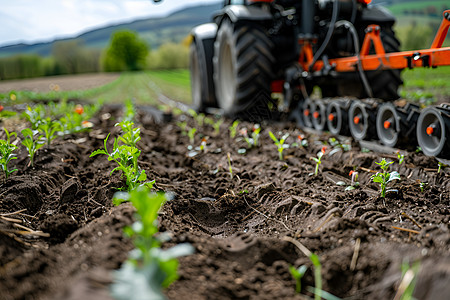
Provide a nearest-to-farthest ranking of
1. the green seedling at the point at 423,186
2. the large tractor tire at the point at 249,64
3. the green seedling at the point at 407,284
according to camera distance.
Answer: the green seedling at the point at 407,284, the green seedling at the point at 423,186, the large tractor tire at the point at 249,64

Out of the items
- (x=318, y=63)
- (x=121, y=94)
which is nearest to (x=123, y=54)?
(x=121, y=94)

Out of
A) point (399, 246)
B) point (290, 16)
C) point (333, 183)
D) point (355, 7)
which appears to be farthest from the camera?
point (290, 16)

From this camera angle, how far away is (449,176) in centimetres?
227

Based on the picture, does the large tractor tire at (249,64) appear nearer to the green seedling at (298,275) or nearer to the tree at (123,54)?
the green seedling at (298,275)

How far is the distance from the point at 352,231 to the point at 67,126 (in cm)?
300

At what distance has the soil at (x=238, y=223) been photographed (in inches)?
44.7

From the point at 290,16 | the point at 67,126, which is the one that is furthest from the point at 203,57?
the point at 67,126

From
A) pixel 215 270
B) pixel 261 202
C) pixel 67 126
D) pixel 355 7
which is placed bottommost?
pixel 261 202

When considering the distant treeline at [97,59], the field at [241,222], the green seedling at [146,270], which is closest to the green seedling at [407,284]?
the field at [241,222]

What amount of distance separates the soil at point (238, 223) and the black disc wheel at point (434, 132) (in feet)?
0.45

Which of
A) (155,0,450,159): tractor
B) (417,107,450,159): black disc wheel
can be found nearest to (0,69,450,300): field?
(417,107,450,159): black disc wheel

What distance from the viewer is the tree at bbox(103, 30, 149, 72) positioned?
6216cm

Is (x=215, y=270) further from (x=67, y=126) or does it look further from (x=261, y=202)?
(x=67, y=126)

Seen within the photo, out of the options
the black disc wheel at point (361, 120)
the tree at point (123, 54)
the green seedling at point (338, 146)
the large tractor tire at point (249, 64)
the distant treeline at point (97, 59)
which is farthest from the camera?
the tree at point (123, 54)
